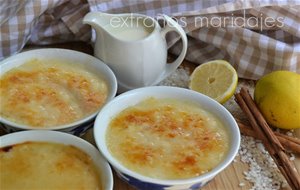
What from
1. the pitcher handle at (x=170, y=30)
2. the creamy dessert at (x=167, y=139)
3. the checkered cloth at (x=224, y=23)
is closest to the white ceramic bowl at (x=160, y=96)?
the creamy dessert at (x=167, y=139)

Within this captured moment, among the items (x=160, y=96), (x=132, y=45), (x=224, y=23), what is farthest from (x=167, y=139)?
(x=224, y=23)

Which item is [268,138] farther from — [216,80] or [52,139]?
[52,139]

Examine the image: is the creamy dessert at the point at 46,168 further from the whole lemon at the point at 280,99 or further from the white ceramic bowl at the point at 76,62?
the whole lemon at the point at 280,99

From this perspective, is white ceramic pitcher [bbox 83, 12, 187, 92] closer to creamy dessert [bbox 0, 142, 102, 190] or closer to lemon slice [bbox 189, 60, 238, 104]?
lemon slice [bbox 189, 60, 238, 104]

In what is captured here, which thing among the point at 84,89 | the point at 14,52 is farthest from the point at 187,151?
the point at 14,52

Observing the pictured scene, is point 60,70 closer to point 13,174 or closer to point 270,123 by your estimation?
point 13,174
